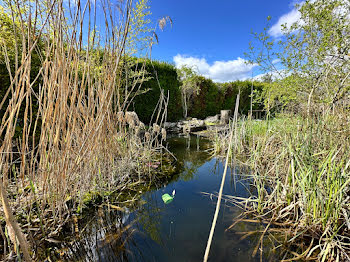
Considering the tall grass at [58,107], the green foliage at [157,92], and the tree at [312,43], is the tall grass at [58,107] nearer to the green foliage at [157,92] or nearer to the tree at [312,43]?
the tree at [312,43]

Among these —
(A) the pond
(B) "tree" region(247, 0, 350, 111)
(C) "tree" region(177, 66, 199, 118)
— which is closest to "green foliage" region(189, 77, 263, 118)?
(C) "tree" region(177, 66, 199, 118)

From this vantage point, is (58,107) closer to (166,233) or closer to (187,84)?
(166,233)

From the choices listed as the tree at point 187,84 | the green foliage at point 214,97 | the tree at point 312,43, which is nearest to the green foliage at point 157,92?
the tree at point 187,84

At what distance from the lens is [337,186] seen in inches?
39.6

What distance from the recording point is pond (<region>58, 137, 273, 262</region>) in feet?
3.36

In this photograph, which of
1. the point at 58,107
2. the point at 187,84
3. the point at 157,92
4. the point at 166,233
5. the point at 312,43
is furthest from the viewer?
the point at 187,84

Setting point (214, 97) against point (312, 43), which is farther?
point (214, 97)

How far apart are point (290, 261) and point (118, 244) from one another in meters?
1.03

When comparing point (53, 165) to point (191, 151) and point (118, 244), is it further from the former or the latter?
point (191, 151)

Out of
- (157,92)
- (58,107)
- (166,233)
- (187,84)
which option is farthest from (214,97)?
(58,107)

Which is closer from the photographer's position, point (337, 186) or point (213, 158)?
point (337, 186)

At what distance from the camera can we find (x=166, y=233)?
1.21 m

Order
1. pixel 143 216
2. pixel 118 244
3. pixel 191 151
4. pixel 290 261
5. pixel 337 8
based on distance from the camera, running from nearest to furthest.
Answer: pixel 290 261 → pixel 118 244 → pixel 143 216 → pixel 337 8 → pixel 191 151

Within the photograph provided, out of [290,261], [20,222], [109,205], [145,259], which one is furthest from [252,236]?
[20,222]
